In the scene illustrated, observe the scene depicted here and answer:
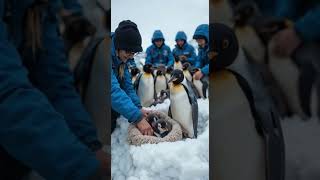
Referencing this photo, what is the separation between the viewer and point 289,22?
227 centimetres

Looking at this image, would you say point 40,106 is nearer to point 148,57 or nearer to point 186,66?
point 148,57

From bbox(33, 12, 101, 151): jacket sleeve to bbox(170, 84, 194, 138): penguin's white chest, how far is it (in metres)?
0.71

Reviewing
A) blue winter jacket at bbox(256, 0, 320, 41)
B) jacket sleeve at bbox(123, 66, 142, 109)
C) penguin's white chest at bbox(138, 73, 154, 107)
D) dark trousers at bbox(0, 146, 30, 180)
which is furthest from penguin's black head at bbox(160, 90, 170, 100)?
dark trousers at bbox(0, 146, 30, 180)

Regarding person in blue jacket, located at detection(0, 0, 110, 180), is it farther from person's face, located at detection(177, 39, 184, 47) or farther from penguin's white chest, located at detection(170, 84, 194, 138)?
person's face, located at detection(177, 39, 184, 47)

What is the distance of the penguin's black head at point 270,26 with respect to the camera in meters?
2.28

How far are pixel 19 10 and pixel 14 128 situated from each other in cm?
55

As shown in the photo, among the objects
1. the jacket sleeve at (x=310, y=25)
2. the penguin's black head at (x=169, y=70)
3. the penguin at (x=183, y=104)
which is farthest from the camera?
the penguin's black head at (x=169, y=70)

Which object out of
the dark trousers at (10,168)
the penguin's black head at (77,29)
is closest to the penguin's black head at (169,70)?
the penguin's black head at (77,29)

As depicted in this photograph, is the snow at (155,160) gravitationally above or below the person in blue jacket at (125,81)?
below

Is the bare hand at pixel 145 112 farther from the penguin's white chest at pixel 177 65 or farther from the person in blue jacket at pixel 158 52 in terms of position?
the penguin's white chest at pixel 177 65

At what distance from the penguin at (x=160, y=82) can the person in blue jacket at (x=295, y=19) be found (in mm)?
1028

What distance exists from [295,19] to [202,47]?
85cm

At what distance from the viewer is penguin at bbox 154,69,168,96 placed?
10.2ft

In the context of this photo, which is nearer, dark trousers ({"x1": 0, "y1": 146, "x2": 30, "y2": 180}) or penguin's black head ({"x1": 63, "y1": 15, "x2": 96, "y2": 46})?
dark trousers ({"x1": 0, "y1": 146, "x2": 30, "y2": 180})
